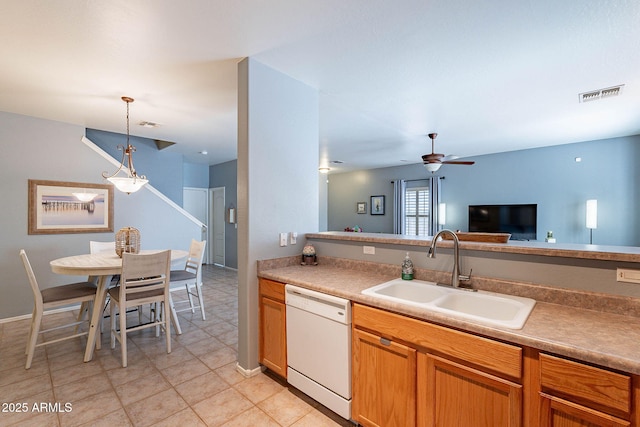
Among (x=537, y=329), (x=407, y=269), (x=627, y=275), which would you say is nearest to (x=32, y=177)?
(x=407, y=269)

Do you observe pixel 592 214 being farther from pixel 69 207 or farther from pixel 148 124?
pixel 69 207

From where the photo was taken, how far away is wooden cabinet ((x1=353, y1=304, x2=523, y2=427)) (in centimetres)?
119

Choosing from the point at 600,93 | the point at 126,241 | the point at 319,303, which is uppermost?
the point at 600,93

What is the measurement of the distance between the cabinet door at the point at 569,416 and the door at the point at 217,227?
674cm

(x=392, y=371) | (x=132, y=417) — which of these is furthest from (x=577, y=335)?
(x=132, y=417)

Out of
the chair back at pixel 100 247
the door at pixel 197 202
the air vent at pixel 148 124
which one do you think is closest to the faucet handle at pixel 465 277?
the chair back at pixel 100 247

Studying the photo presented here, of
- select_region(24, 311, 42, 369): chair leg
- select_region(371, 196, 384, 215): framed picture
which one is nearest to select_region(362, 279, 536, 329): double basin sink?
select_region(24, 311, 42, 369): chair leg

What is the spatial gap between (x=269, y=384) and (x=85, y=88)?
3.31 meters

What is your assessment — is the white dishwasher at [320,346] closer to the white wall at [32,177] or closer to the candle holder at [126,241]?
the candle holder at [126,241]

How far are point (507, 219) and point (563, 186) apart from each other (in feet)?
3.52

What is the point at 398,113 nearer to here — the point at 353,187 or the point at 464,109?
the point at 464,109

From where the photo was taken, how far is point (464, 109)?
3492mm

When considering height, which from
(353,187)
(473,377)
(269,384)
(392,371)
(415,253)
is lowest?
(269,384)

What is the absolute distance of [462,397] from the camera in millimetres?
1298
